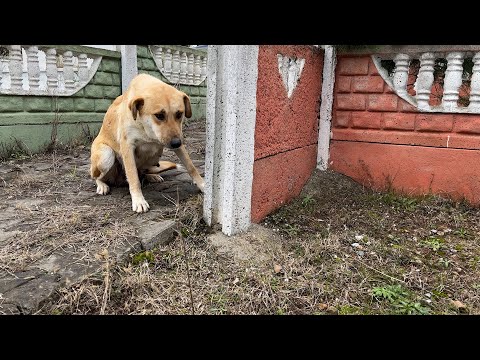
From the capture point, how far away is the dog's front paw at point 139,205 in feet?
11.5

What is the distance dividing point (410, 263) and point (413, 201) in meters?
1.46

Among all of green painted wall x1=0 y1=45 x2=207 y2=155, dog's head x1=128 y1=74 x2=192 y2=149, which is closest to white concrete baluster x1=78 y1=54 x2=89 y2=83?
green painted wall x1=0 y1=45 x2=207 y2=155

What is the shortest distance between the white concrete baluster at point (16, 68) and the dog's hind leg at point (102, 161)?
2.85m

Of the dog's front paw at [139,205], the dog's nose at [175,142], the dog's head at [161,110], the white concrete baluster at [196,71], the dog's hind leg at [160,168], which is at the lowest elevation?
the dog's front paw at [139,205]

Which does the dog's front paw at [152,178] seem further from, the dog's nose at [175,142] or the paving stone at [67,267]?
the paving stone at [67,267]

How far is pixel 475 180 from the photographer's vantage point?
14.1ft

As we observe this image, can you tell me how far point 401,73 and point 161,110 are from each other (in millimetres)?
2809

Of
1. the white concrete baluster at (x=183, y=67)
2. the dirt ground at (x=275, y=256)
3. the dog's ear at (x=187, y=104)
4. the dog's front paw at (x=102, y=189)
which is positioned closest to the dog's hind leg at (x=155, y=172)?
the dirt ground at (x=275, y=256)

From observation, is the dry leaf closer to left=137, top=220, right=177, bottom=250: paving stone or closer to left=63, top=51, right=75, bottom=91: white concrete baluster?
left=137, top=220, right=177, bottom=250: paving stone

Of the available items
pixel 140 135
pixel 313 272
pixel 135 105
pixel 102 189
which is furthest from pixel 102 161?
pixel 313 272

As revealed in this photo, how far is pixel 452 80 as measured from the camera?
425 centimetres

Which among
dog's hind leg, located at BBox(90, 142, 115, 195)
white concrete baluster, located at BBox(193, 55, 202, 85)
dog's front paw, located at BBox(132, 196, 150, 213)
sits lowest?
dog's front paw, located at BBox(132, 196, 150, 213)

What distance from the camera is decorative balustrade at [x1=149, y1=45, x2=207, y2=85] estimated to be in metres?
8.81
